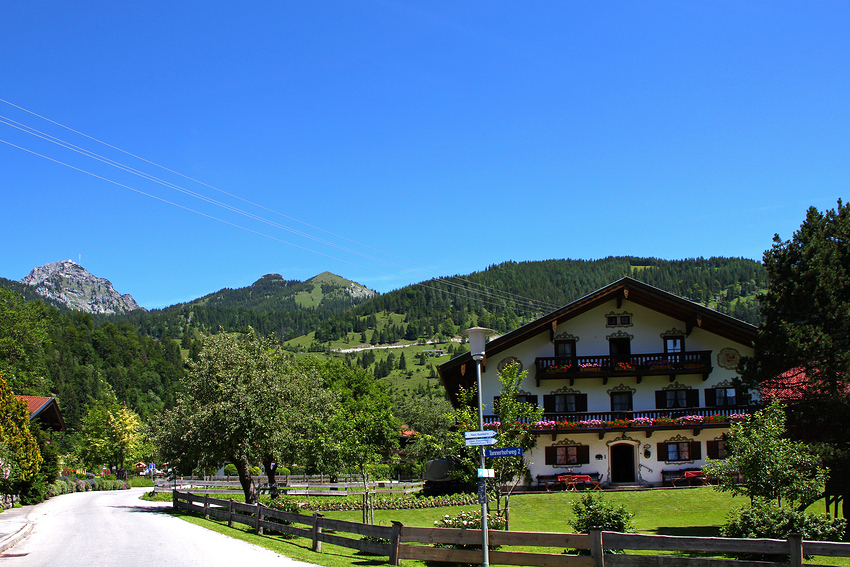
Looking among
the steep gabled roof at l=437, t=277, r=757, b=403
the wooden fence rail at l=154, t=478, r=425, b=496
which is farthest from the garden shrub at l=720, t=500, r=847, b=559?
the wooden fence rail at l=154, t=478, r=425, b=496

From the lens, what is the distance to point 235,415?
1169 inches

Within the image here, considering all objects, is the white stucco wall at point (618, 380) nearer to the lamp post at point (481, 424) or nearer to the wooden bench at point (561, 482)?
the wooden bench at point (561, 482)

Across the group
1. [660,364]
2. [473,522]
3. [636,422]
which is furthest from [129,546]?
[660,364]

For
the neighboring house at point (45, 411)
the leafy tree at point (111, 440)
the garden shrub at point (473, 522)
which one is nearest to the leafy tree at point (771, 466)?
the garden shrub at point (473, 522)

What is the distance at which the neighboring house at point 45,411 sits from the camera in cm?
4188

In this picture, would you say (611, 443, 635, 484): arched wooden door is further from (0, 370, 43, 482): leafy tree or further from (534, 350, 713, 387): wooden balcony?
(0, 370, 43, 482): leafy tree

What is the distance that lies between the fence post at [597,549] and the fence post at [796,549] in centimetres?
332

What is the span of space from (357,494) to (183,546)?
21797mm

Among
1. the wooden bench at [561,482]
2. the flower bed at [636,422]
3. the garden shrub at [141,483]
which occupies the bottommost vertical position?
the garden shrub at [141,483]

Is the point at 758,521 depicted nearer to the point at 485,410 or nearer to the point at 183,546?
the point at 183,546

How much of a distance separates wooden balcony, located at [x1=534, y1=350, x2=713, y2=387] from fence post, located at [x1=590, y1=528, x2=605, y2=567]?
23.5m

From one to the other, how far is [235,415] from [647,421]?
21.9 m

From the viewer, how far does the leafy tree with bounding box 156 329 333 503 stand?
29.9 meters

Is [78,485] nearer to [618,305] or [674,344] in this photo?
[618,305]
